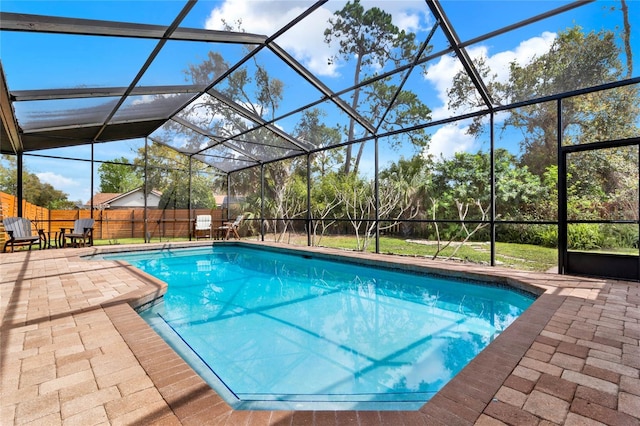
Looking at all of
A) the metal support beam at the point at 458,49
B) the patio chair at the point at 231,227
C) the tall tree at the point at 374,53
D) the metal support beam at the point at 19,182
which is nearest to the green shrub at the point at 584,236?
the metal support beam at the point at 458,49

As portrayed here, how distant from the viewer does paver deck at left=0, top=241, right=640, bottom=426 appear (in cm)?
138

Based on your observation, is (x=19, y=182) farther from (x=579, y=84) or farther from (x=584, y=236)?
(x=584, y=236)

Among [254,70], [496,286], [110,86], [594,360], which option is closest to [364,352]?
[594,360]

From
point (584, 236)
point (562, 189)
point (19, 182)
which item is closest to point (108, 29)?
point (562, 189)

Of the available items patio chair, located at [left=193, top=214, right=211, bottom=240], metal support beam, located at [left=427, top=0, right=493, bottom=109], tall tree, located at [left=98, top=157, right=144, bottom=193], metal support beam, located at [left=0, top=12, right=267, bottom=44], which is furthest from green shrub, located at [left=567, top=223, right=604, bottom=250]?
tall tree, located at [left=98, top=157, right=144, bottom=193]

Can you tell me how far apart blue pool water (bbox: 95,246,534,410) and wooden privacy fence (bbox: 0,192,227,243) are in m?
5.84

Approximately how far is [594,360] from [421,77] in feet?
17.0

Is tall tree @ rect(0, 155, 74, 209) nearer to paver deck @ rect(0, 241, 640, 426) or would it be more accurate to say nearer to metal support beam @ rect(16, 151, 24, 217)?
metal support beam @ rect(16, 151, 24, 217)

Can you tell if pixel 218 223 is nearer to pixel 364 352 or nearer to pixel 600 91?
pixel 364 352

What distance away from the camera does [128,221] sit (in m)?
10.5

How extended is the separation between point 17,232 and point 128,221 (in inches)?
144

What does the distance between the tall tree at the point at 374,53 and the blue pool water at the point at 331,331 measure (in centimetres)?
318

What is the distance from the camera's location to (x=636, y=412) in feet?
4.62

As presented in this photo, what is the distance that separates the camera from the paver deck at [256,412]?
1379 millimetres
